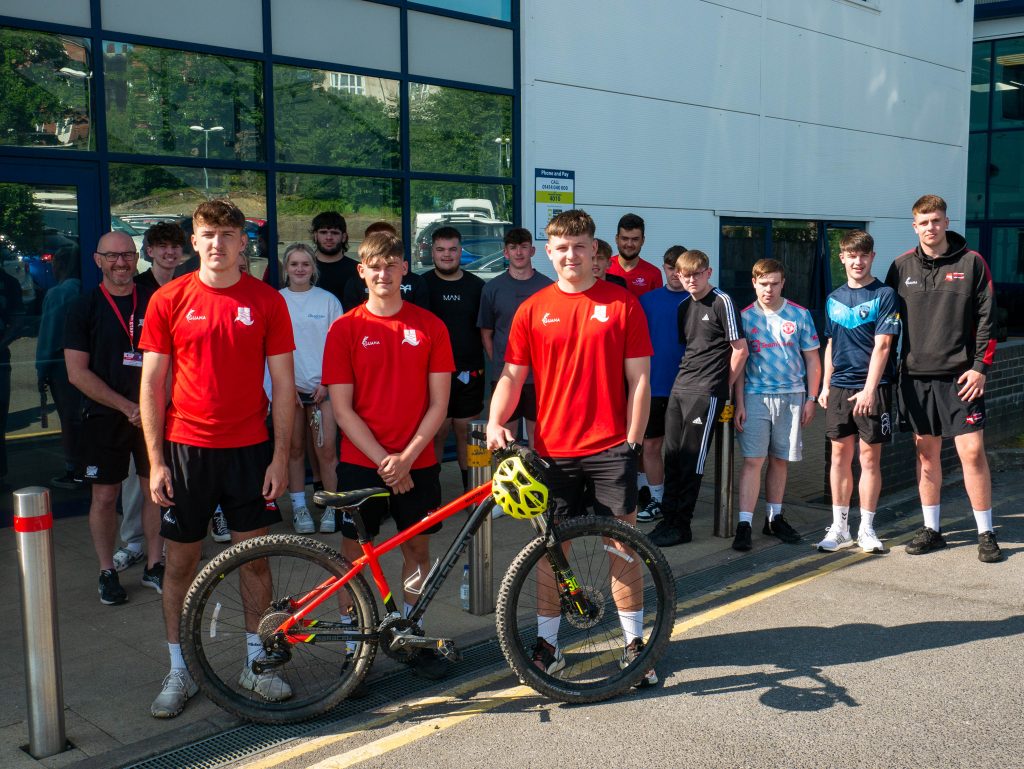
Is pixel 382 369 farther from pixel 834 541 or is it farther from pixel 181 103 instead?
pixel 181 103

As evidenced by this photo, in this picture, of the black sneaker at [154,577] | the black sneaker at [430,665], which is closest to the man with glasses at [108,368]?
the black sneaker at [154,577]

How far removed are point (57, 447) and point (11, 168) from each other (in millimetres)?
1991

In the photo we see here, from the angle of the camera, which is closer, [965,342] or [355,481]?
[355,481]

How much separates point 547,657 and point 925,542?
328cm

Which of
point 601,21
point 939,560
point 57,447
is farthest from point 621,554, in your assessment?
point 601,21

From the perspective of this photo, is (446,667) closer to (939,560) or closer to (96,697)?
(96,697)

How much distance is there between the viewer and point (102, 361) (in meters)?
5.77

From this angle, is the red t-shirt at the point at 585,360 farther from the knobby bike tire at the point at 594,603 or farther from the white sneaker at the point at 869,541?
the white sneaker at the point at 869,541

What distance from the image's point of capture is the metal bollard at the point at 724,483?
7152 mm

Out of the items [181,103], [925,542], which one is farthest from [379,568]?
[181,103]

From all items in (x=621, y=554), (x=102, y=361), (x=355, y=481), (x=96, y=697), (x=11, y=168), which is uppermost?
(x=11, y=168)

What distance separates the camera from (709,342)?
22.5 feet

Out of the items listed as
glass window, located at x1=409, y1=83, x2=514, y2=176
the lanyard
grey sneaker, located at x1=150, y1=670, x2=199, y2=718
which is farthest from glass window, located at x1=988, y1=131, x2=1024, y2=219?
grey sneaker, located at x1=150, y1=670, x2=199, y2=718

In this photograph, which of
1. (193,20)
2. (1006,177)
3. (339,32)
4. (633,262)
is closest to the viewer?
(193,20)
